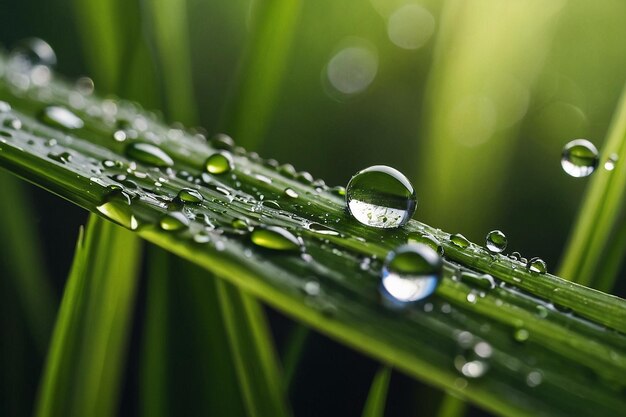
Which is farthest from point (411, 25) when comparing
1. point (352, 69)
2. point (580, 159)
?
point (580, 159)

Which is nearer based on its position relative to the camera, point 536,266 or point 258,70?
point 536,266

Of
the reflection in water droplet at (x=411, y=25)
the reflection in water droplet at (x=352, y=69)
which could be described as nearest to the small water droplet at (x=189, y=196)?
the reflection in water droplet at (x=352, y=69)

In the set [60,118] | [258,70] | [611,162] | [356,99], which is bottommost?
[60,118]

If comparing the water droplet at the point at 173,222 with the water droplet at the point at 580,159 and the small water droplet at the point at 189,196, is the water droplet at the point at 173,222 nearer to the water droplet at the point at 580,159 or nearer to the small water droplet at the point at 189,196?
the small water droplet at the point at 189,196

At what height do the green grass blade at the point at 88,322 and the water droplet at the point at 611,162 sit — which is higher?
the water droplet at the point at 611,162

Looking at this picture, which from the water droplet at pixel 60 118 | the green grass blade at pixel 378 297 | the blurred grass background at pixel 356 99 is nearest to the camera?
the green grass blade at pixel 378 297

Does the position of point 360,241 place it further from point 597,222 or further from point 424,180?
point 424,180

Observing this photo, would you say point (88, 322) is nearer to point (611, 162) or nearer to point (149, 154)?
point (149, 154)

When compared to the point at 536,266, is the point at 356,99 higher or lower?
higher

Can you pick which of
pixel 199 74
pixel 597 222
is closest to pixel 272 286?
pixel 597 222
